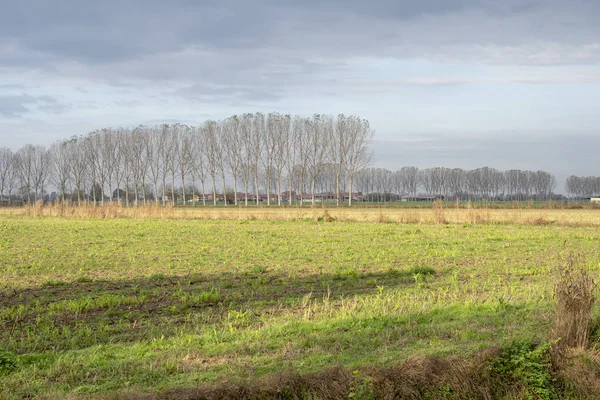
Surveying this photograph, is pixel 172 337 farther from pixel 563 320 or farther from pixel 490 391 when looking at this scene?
pixel 563 320

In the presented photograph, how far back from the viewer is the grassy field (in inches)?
226

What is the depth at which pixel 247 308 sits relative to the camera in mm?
9109

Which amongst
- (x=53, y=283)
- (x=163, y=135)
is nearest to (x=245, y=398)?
(x=53, y=283)

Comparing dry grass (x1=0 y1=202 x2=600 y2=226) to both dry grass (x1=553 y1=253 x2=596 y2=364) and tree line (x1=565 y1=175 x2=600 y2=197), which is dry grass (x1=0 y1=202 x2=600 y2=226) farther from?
tree line (x1=565 y1=175 x2=600 y2=197)

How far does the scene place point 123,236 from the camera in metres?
23.7

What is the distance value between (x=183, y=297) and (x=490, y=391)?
18.6ft

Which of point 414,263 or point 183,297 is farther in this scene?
point 414,263

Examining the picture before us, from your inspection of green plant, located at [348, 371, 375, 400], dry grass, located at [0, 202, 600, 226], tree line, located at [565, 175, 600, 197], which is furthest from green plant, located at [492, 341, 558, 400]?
tree line, located at [565, 175, 600, 197]

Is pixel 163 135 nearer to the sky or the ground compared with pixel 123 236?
nearer to the sky

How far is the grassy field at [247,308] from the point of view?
5734 millimetres

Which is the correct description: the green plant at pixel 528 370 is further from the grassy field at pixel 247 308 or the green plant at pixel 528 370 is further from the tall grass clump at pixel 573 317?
the tall grass clump at pixel 573 317

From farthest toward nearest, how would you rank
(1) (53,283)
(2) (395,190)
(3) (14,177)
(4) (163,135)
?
(2) (395,190), (3) (14,177), (4) (163,135), (1) (53,283)

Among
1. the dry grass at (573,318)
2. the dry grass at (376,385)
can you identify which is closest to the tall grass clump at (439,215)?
the dry grass at (573,318)

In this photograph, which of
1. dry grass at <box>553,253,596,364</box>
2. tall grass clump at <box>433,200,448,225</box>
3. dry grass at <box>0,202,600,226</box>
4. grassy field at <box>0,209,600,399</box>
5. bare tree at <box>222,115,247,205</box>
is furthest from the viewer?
bare tree at <box>222,115,247,205</box>
